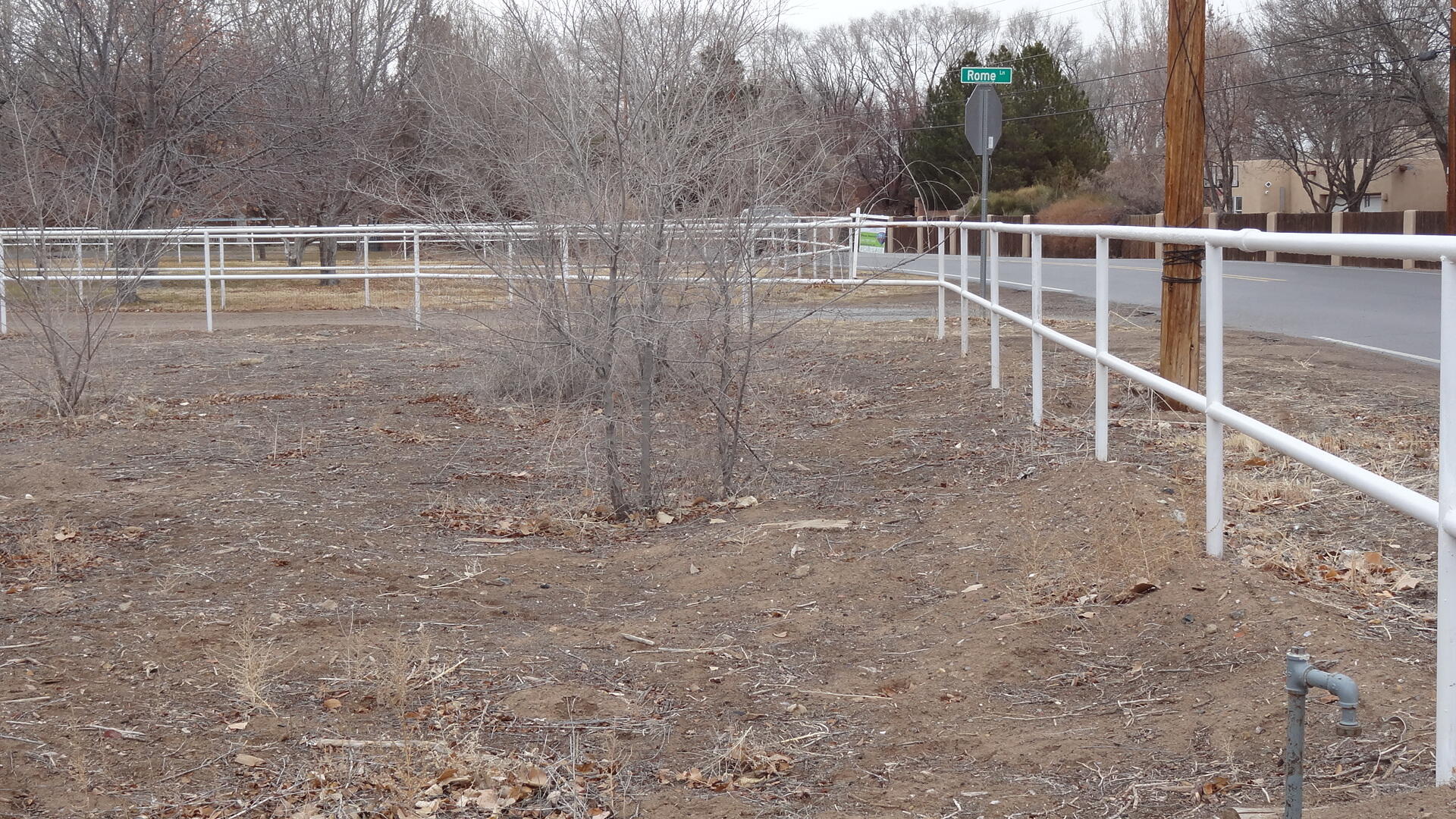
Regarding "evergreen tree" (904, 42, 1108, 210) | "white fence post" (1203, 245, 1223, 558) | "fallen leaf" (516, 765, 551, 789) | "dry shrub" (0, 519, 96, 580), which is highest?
"evergreen tree" (904, 42, 1108, 210)

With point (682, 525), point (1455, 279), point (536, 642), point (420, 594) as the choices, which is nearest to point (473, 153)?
point (682, 525)

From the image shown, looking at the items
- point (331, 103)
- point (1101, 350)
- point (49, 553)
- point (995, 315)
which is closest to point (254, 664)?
point (49, 553)

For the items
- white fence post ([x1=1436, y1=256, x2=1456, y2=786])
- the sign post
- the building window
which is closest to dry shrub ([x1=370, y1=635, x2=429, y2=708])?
white fence post ([x1=1436, y1=256, x2=1456, y2=786])

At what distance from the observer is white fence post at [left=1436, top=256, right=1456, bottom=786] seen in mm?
2971

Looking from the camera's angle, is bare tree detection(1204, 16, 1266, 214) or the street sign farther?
bare tree detection(1204, 16, 1266, 214)

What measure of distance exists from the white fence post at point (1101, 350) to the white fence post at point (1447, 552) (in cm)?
285

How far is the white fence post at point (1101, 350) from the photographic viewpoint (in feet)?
19.6

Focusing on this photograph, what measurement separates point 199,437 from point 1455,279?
7.91 metres

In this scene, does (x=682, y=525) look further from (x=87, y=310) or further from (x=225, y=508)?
(x=87, y=310)

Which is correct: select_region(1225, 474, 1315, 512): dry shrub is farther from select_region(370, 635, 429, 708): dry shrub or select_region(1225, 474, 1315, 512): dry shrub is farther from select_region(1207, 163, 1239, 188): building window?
select_region(1207, 163, 1239, 188): building window

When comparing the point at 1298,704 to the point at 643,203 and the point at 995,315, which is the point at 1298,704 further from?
the point at 995,315

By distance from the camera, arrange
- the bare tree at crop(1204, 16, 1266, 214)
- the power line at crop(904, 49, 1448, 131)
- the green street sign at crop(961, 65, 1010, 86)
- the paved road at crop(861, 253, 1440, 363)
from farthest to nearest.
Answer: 1. the bare tree at crop(1204, 16, 1266, 214)
2. the power line at crop(904, 49, 1448, 131)
3. the green street sign at crop(961, 65, 1010, 86)
4. the paved road at crop(861, 253, 1440, 363)

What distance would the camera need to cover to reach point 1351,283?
842 inches

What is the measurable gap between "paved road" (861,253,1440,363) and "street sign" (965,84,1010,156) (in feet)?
4.79
